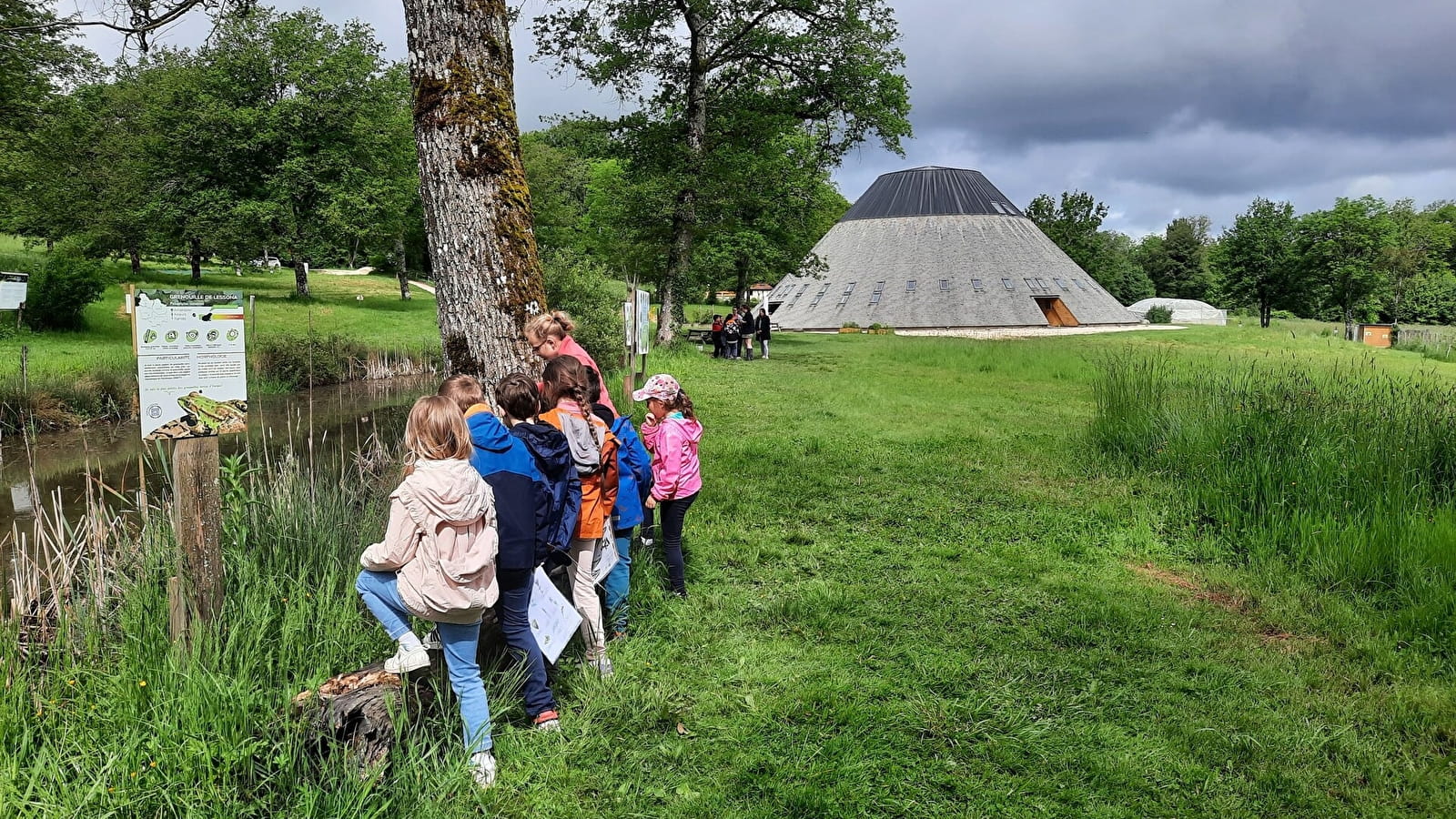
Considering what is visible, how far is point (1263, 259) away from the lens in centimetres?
5162

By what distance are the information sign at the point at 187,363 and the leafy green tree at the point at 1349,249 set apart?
55314 millimetres

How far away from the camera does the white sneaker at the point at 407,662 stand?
317cm

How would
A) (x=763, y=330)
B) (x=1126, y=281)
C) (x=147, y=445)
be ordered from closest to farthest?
(x=147, y=445), (x=763, y=330), (x=1126, y=281)

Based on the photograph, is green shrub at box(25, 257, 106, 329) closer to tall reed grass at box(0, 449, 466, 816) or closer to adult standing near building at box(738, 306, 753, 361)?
adult standing near building at box(738, 306, 753, 361)

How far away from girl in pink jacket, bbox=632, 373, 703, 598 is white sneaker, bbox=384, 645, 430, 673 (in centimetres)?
179

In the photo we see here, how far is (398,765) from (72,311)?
823 inches

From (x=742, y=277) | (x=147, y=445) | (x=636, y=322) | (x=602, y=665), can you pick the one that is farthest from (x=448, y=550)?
(x=742, y=277)

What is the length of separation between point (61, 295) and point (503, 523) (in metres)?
20.6

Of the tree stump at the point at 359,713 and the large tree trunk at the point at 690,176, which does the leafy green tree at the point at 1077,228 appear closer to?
the large tree trunk at the point at 690,176

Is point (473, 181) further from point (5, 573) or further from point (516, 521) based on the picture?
point (5, 573)

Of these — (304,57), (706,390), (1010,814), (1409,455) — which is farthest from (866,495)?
(304,57)

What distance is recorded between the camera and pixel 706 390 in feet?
→ 48.2

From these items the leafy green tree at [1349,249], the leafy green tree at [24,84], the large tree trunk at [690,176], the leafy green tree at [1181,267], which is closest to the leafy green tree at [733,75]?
the large tree trunk at [690,176]

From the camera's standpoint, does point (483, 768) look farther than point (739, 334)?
No
